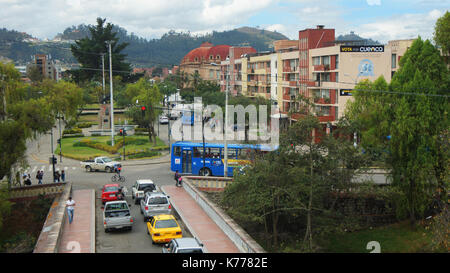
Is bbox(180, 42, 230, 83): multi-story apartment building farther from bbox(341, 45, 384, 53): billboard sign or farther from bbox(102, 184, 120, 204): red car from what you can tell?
bbox(102, 184, 120, 204): red car

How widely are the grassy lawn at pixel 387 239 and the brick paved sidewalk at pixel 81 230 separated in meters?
12.2

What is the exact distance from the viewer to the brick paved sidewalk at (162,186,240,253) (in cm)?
1991

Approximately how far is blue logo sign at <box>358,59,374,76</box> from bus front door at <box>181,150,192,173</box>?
78.2ft

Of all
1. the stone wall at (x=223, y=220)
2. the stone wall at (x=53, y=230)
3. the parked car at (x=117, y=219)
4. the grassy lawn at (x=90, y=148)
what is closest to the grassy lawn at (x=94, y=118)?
the grassy lawn at (x=90, y=148)

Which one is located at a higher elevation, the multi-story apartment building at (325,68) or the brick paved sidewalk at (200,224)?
the multi-story apartment building at (325,68)

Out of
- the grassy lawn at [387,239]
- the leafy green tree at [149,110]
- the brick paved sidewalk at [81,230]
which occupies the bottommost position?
the grassy lawn at [387,239]

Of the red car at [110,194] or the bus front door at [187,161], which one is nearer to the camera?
the red car at [110,194]

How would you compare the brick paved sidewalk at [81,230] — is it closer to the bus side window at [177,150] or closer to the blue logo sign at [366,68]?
the bus side window at [177,150]

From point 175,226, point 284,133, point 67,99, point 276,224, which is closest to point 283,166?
point 284,133

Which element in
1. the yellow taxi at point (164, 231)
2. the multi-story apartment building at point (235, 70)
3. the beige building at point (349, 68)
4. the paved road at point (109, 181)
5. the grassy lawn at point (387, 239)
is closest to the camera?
the yellow taxi at point (164, 231)

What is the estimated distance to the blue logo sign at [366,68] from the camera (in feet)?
167

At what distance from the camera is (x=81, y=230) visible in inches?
886

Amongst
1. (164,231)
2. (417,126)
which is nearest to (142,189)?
(164,231)

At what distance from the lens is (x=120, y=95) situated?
277ft
